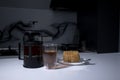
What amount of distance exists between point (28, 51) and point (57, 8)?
1.15 meters

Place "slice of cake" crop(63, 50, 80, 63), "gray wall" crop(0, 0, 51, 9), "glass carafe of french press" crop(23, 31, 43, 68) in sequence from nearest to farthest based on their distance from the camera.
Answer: "glass carafe of french press" crop(23, 31, 43, 68)
"slice of cake" crop(63, 50, 80, 63)
"gray wall" crop(0, 0, 51, 9)

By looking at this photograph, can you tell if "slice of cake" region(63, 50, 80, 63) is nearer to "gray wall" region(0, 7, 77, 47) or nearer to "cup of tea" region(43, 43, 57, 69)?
"cup of tea" region(43, 43, 57, 69)

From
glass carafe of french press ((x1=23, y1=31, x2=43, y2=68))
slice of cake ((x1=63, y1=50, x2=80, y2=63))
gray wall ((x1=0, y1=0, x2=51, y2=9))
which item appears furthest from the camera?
gray wall ((x1=0, y1=0, x2=51, y2=9))

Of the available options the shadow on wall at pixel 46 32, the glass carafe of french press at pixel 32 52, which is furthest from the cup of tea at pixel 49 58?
the shadow on wall at pixel 46 32

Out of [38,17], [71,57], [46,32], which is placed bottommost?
[71,57]

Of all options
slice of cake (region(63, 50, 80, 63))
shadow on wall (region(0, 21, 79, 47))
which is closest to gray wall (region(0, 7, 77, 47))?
shadow on wall (region(0, 21, 79, 47))

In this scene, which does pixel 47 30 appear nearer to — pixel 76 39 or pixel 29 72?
pixel 76 39

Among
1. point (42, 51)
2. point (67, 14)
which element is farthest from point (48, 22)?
point (42, 51)

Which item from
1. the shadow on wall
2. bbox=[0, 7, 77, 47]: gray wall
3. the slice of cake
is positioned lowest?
the slice of cake

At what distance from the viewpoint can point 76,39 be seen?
6.86ft

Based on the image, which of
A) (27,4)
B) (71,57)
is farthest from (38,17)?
(71,57)

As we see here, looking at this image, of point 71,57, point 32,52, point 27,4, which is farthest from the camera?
point 27,4

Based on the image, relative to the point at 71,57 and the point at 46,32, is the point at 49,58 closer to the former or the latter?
the point at 71,57

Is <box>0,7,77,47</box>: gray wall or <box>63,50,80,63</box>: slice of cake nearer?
<box>63,50,80,63</box>: slice of cake
